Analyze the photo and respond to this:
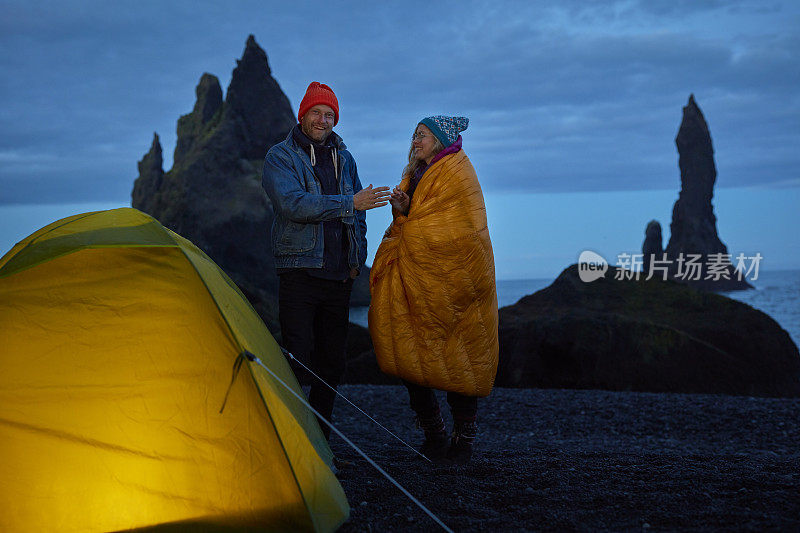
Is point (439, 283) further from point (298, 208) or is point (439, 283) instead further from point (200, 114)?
point (200, 114)

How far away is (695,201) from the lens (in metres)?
102

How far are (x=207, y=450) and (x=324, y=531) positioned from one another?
72 centimetres

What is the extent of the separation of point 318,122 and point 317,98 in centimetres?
16

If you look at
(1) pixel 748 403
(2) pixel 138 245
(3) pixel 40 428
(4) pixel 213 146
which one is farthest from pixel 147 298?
(4) pixel 213 146

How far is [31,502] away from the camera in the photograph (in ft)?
11.7

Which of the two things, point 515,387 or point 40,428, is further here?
point 515,387

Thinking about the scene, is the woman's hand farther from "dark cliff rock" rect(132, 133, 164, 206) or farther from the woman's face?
"dark cliff rock" rect(132, 133, 164, 206)

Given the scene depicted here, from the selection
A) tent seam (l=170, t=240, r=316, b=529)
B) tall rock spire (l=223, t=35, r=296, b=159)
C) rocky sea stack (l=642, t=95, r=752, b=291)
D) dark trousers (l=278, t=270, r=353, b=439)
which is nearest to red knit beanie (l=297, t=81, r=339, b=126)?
dark trousers (l=278, t=270, r=353, b=439)

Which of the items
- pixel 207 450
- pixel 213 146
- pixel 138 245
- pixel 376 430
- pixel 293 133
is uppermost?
pixel 213 146

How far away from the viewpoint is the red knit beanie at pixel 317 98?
480 cm

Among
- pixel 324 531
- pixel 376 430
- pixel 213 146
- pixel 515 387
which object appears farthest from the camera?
pixel 213 146

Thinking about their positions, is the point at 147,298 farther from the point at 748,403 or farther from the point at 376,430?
the point at 748,403

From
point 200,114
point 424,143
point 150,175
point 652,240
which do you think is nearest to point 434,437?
point 424,143

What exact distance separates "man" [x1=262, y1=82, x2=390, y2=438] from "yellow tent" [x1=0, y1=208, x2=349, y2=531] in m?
0.96
